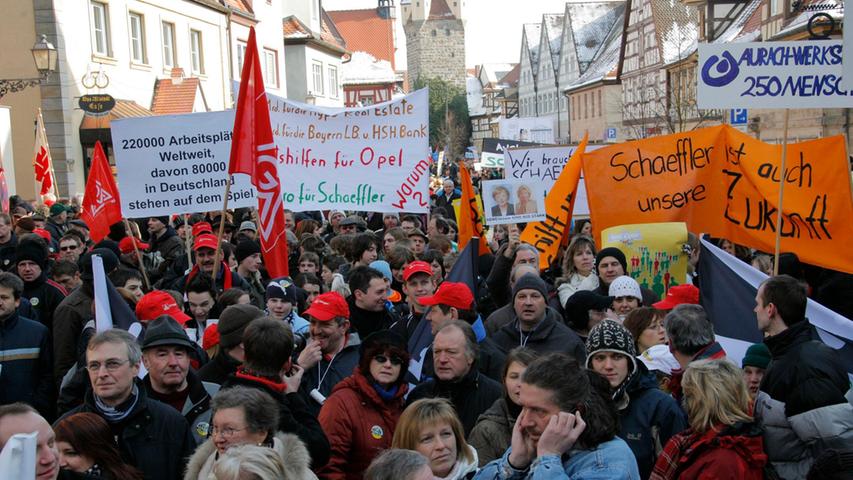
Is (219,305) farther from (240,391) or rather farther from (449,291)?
(240,391)

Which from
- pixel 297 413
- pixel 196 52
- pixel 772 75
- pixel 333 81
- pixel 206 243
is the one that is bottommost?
pixel 297 413

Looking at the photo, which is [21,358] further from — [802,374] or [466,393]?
[802,374]

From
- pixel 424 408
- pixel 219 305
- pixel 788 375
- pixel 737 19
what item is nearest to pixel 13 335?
→ pixel 219 305

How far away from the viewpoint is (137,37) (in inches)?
1145

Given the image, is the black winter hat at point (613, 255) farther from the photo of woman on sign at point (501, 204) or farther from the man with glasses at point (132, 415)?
the man with glasses at point (132, 415)

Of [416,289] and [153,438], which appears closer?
[153,438]

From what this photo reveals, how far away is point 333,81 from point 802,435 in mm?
49421

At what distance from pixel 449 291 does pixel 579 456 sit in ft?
9.97

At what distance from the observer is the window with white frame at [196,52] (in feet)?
108

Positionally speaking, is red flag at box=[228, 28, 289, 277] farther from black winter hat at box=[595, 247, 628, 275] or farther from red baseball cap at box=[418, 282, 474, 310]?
black winter hat at box=[595, 247, 628, 275]

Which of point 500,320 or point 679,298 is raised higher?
point 679,298

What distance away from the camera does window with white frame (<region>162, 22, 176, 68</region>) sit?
30.9 metres

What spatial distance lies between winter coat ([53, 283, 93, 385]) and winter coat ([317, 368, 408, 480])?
2.44 m

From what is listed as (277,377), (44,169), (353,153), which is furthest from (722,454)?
(44,169)
